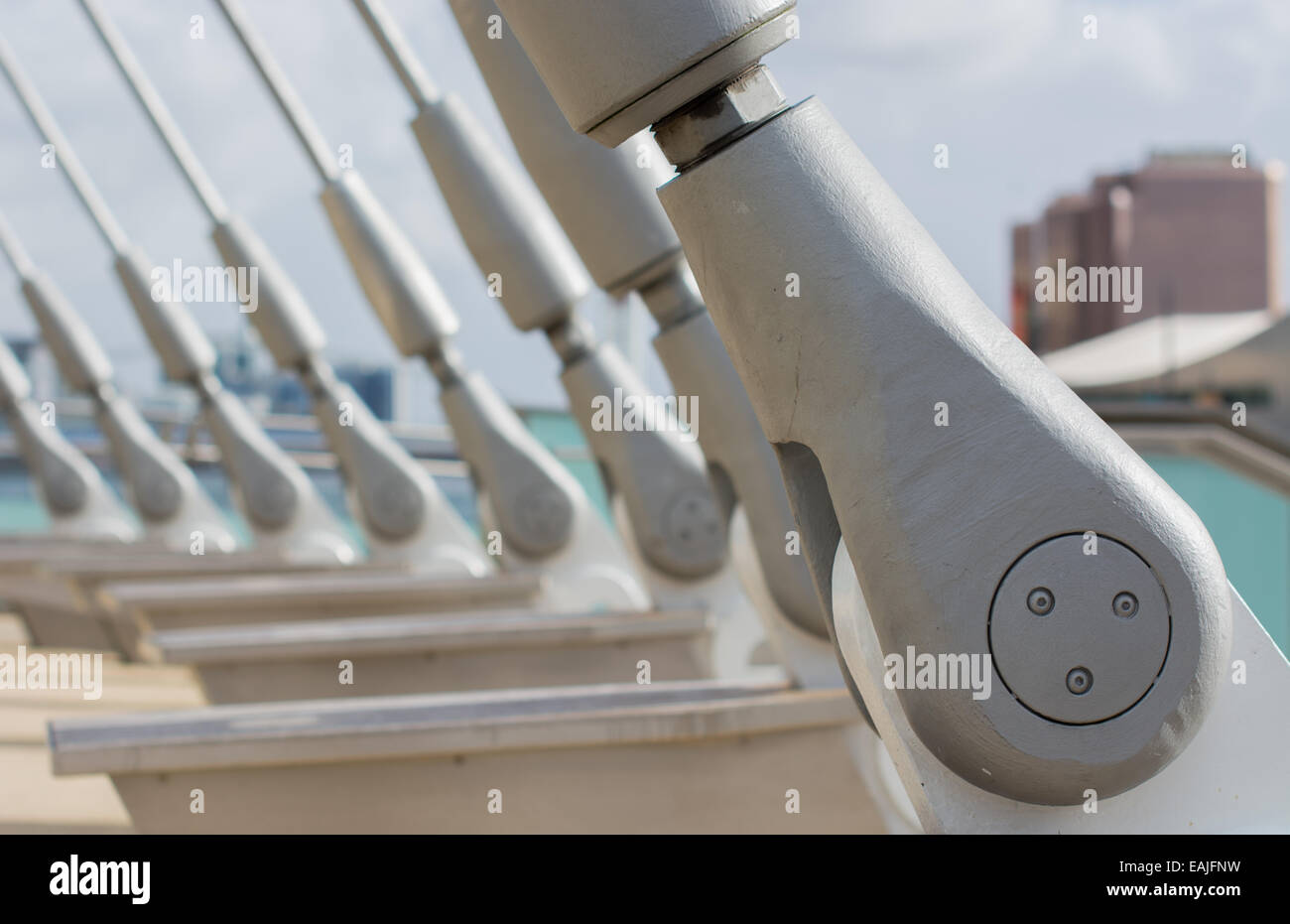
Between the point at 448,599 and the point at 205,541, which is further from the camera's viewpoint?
the point at 205,541

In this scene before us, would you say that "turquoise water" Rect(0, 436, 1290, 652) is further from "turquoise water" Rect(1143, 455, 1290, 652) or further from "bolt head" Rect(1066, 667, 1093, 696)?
"bolt head" Rect(1066, 667, 1093, 696)

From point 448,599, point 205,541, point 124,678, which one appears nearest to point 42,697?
point 124,678

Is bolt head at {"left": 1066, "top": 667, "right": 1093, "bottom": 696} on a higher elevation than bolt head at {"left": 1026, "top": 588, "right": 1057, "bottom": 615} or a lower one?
lower

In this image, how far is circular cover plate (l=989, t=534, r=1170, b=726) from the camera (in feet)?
4.63

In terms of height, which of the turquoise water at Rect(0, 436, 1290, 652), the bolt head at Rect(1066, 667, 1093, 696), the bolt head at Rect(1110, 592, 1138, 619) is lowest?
the bolt head at Rect(1066, 667, 1093, 696)

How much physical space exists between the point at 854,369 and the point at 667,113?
1.00 feet

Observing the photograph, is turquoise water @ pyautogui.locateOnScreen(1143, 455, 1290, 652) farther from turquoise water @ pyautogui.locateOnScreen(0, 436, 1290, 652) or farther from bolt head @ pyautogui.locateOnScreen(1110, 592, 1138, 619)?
bolt head @ pyautogui.locateOnScreen(1110, 592, 1138, 619)

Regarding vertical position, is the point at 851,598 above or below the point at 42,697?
below

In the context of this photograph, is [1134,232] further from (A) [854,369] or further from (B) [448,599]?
(A) [854,369]

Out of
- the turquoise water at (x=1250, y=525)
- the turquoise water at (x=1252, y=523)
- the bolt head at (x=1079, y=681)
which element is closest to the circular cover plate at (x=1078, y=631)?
the bolt head at (x=1079, y=681)

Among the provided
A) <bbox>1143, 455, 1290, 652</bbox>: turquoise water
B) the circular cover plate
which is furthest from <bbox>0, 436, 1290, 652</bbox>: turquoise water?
the circular cover plate

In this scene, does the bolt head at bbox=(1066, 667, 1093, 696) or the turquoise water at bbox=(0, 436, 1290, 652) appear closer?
the bolt head at bbox=(1066, 667, 1093, 696)

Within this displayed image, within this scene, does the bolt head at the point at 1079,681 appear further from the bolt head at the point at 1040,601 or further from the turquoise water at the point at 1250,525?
the turquoise water at the point at 1250,525

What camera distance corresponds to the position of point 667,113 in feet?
4.89
